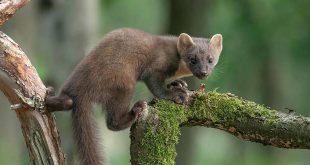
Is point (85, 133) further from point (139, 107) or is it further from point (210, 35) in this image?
point (210, 35)

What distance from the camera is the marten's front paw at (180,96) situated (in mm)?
7968

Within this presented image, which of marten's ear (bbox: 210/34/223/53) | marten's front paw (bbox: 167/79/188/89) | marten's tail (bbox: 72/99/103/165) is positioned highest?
marten's ear (bbox: 210/34/223/53)

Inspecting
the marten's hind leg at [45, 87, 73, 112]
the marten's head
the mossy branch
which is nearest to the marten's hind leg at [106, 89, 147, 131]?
the marten's hind leg at [45, 87, 73, 112]

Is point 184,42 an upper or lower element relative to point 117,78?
upper

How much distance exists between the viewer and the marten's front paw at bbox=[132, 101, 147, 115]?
7.87 metres

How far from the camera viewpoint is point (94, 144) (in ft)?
26.7

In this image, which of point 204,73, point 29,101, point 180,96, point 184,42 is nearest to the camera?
point 29,101

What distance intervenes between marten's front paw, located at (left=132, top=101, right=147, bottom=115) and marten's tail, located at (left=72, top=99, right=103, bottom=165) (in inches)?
18.3

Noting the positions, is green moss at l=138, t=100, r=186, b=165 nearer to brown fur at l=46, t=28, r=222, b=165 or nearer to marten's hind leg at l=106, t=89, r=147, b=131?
brown fur at l=46, t=28, r=222, b=165

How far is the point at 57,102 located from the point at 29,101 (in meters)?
0.39

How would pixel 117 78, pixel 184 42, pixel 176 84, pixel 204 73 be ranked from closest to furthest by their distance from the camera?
pixel 117 78 < pixel 176 84 < pixel 204 73 < pixel 184 42

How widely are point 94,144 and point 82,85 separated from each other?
25.5 inches

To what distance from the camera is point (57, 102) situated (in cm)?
766

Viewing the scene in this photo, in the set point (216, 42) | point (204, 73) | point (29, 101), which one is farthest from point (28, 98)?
point (216, 42)
